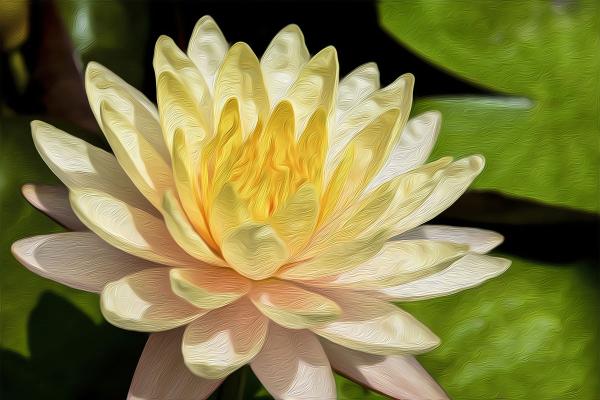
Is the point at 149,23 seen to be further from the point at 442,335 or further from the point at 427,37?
the point at 442,335

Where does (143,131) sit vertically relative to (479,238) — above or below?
above

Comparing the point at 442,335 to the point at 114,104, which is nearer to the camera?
the point at 114,104

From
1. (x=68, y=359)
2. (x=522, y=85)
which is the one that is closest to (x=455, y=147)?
(x=522, y=85)

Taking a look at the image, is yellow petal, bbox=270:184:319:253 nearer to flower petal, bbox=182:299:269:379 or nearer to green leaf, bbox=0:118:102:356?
flower petal, bbox=182:299:269:379

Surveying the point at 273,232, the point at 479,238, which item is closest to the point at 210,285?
the point at 273,232

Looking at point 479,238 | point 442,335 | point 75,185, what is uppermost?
point 75,185

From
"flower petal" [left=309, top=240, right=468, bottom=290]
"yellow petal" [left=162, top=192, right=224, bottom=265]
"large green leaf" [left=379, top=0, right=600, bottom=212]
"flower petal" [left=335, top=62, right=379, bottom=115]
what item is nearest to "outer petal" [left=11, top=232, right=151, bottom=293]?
"yellow petal" [left=162, top=192, right=224, bottom=265]

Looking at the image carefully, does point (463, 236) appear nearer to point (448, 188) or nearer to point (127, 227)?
point (448, 188)

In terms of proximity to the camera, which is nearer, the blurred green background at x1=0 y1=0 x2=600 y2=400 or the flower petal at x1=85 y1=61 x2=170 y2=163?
the flower petal at x1=85 y1=61 x2=170 y2=163
